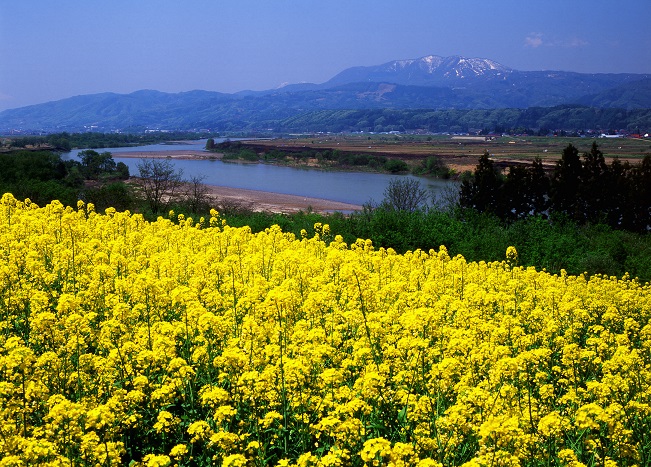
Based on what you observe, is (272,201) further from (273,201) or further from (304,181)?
(304,181)

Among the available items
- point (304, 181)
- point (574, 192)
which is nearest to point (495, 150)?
point (304, 181)

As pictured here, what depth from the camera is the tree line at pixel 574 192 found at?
2823cm

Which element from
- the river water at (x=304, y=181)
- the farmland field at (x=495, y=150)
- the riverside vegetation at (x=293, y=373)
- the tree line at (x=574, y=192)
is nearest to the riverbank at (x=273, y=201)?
the river water at (x=304, y=181)

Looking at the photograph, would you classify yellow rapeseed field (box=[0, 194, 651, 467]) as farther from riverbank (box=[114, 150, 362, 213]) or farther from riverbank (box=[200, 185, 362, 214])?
riverbank (box=[200, 185, 362, 214])

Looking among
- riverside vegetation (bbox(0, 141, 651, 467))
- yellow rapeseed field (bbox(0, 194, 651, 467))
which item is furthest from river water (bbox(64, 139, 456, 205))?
yellow rapeseed field (bbox(0, 194, 651, 467))

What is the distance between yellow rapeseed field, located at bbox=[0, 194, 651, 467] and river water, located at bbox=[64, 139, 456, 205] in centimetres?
4035

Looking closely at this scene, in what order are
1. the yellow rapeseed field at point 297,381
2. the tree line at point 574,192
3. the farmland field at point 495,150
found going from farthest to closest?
the farmland field at point 495,150
the tree line at point 574,192
the yellow rapeseed field at point 297,381

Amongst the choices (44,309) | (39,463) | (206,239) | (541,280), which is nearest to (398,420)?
(39,463)

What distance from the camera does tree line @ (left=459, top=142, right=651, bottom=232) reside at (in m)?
28.2

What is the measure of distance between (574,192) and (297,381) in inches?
1126

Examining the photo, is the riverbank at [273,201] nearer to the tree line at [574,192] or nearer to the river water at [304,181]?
the river water at [304,181]

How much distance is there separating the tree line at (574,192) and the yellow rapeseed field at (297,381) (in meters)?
23.3

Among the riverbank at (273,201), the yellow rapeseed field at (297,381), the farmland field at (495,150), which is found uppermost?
the farmland field at (495,150)

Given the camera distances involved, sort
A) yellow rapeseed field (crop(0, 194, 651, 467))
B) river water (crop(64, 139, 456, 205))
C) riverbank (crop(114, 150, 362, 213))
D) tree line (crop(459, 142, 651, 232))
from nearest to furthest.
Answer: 1. yellow rapeseed field (crop(0, 194, 651, 467))
2. tree line (crop(459, 142, 651, 232))
3. riverbank (crop(114, 150, 362, 213))
4. river water (crop(64, 139, 456, 205))
